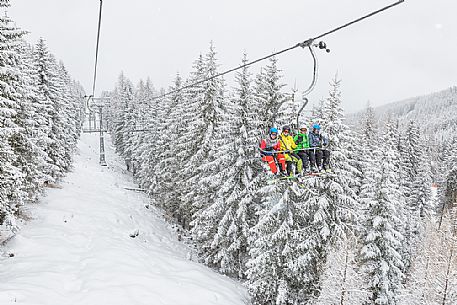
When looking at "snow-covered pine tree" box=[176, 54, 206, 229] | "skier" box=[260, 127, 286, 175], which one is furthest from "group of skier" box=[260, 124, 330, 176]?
"snow-covered pine tree" box=[176, 54, 206, 229]

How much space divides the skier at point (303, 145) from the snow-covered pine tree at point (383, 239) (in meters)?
9.85

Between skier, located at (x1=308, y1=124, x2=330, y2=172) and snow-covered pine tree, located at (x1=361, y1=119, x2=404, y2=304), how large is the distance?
9.43 meters

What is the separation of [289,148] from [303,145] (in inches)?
19.3

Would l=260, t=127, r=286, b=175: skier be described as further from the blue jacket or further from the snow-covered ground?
the snow-covered ground

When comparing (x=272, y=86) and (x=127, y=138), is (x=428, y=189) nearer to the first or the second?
(x=272, y=86)

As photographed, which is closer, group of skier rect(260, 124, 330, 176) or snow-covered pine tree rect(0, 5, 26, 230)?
group of skier rect(260, 124, 330, 176)

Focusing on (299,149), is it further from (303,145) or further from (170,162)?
(170,162)

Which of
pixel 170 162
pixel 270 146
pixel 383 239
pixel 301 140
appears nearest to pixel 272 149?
pixel 270 146

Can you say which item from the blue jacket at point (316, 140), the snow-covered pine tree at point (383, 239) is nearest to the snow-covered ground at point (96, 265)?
the snow-covered pine tree at point (383, 239)

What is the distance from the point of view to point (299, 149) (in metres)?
12.0

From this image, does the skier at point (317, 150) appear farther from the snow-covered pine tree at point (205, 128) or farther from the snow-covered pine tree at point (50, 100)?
the snow-covered pine tree at point (50, 100)

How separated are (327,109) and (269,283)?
9613 millimetres

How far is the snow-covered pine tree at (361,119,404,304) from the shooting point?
64.9 feet

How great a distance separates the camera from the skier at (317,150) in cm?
1215
